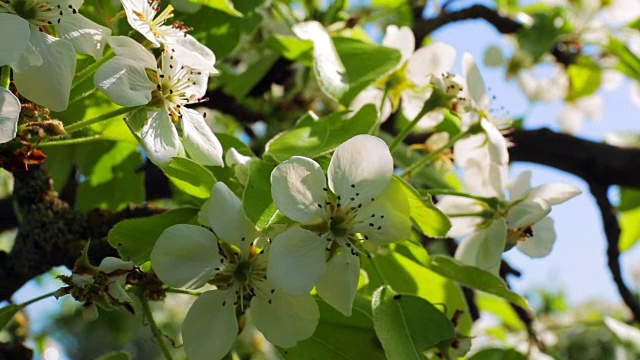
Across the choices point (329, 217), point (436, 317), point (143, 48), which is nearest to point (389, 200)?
point (329, 217)

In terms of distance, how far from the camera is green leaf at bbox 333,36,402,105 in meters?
1.11

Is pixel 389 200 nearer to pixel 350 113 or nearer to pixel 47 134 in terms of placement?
pixel 350 113

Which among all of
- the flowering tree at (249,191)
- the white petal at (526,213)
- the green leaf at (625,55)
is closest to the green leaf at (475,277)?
the flowering tree at (249,191)

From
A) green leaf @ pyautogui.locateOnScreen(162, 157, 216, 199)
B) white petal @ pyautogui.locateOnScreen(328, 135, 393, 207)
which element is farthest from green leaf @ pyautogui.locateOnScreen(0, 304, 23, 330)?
white petal @ pyautogui.locateOnScreen(328, 135, 393, 207)

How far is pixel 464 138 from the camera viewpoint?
3.76 feet

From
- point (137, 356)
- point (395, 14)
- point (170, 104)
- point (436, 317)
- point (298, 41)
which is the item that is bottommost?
point (137, 356)

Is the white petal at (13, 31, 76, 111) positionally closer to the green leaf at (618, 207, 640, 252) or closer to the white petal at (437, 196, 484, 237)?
the white petal at (437, 196, 484, 237)

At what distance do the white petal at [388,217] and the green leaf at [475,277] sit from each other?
0.13 metres

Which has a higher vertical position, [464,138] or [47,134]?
[47,134]

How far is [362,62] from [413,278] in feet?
0.96

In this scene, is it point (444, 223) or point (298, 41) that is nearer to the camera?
point (444, 223)

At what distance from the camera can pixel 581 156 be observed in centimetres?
166

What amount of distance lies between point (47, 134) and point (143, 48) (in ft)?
0.43

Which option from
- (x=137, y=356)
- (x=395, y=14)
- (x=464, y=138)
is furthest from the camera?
(x=137, y=356)
